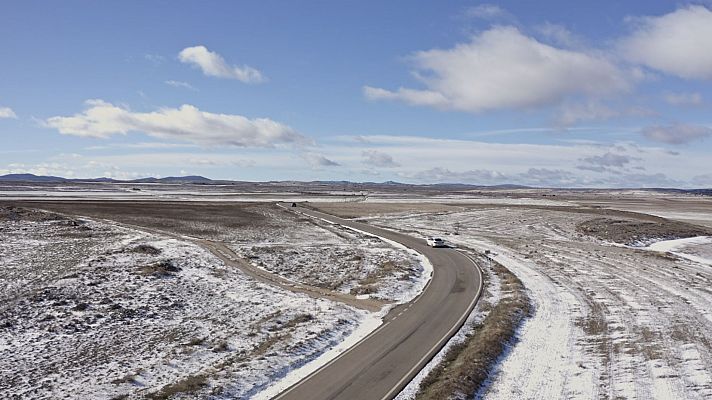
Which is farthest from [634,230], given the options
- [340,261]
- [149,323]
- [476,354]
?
[149,323]

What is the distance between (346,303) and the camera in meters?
33.9

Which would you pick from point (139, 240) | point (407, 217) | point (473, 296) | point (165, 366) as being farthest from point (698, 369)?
point (407, 217)

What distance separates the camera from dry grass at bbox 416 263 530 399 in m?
20.0

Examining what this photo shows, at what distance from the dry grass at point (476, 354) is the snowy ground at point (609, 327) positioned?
24.8 inches

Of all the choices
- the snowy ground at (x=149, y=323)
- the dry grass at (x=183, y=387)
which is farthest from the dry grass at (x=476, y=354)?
the dry grass at (x=183, y=387)

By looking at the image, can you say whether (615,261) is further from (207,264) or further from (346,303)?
(207,264)

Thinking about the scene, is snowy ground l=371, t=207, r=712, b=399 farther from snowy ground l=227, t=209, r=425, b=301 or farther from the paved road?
snowy ground l=227, t=209, r=425, b=301

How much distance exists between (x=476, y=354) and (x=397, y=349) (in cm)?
366

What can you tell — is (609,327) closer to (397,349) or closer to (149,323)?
(397,349)

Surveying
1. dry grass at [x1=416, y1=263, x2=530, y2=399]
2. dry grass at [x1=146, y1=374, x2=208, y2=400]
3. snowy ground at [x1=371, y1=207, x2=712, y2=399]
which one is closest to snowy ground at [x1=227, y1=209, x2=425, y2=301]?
dry grass at [x1=416, y1=263, x2=530, y2=399]

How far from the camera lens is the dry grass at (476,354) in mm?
19984

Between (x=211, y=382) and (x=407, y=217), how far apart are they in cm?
8548

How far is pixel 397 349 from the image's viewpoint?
24.6 m

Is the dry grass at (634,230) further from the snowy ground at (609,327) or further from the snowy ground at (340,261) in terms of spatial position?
the snowy ground at (340,261)
